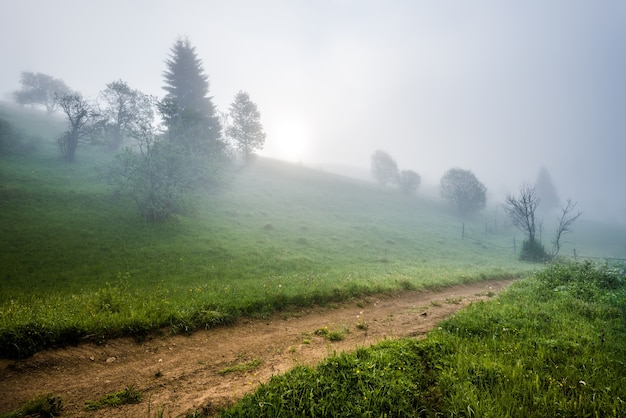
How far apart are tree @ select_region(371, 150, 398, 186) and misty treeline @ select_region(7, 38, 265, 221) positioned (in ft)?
175

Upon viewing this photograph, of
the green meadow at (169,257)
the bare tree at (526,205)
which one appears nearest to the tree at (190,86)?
→ the green meadow at (169,257)

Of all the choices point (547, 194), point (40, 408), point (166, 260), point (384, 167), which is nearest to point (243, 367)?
point (40, 408)

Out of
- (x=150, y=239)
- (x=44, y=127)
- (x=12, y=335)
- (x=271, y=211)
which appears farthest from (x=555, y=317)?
(x=44, y=127)

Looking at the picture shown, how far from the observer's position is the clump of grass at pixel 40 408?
4.73 m

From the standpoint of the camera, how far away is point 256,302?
1074 cm

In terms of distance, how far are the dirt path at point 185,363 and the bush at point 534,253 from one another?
37.3 meters

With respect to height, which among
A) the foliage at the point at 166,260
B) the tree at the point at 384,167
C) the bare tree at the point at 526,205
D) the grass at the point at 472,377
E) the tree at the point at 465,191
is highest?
the tree at the point at 384,167

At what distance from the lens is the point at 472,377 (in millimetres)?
5164

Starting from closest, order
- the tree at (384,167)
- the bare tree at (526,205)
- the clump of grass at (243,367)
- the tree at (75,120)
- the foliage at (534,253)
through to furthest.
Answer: the clump of grass at (243,367) < the bare tree at (526,205) < the foliage at (534,253) < the tree at (75,120) < the tree at (384,167)

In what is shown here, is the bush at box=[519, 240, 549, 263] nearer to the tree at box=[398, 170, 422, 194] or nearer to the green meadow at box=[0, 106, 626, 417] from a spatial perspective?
the green meadow at box=[0, 106, 626, 417]

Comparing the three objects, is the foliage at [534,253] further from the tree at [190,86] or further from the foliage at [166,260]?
the tree at [190,86]

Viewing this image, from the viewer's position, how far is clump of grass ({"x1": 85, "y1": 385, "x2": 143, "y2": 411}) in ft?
16.7

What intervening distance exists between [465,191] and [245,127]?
64620 millimetres

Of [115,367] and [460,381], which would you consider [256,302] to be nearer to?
[115,367]
